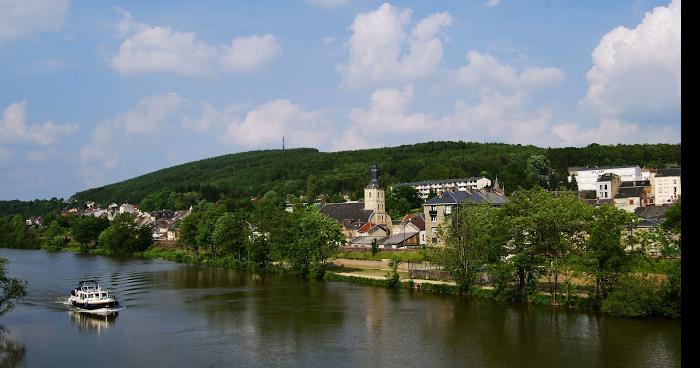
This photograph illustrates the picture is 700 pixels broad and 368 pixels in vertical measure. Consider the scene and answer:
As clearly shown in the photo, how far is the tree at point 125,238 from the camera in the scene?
74.9m

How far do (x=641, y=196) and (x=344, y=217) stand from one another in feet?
102

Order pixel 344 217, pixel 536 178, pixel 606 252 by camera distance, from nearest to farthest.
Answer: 1. pixel 606 252
2. pixel 344 217
3. pixel 536 178

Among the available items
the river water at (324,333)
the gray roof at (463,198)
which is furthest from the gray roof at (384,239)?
the river water at (324,333)

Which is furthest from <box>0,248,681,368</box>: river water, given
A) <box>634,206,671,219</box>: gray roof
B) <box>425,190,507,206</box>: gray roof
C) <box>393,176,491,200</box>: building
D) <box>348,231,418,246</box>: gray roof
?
<box>393,176,491,200</box>: building

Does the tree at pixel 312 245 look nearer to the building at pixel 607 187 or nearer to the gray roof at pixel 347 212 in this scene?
the gray roof at pixel 347 212

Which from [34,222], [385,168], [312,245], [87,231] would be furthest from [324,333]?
[34,222]

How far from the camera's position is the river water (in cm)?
2361

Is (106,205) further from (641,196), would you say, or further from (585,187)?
(641,196)

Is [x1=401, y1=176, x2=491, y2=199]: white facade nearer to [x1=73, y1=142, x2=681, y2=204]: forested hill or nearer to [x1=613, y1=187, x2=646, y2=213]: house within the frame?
[x1=73, y1=142, x2=681, y2=204]: forested hill

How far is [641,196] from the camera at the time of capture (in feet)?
219

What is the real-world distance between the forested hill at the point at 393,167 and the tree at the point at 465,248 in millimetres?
40356

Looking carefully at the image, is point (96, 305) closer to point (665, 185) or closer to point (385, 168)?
point (665, 185)

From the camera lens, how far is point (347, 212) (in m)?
73.1
